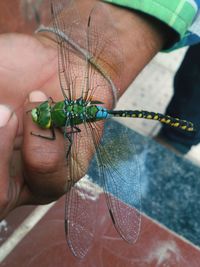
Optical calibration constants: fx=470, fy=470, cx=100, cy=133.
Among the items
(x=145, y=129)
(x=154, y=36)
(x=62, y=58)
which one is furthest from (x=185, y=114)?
A: (x=62, y=58)

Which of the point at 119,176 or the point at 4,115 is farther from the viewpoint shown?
the point at 119,176

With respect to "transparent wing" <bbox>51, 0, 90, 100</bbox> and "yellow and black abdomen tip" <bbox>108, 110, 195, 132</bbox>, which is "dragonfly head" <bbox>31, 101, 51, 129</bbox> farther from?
"yellow and black abdomen tip" <bbox>108, 110, 195, 132</bbox>

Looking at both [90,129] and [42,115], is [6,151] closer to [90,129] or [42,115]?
[42,115]

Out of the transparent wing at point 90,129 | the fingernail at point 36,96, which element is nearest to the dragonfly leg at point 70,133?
the transparent wing at point 90,129

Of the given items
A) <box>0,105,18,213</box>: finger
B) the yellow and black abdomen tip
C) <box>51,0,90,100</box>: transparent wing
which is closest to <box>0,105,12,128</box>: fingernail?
<box>0,105,18,213</box>: finger

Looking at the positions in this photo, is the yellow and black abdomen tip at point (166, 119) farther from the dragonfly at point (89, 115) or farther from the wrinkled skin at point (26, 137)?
the wrinkled skin at point (26, 137)

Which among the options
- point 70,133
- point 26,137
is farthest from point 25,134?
point 70,133
